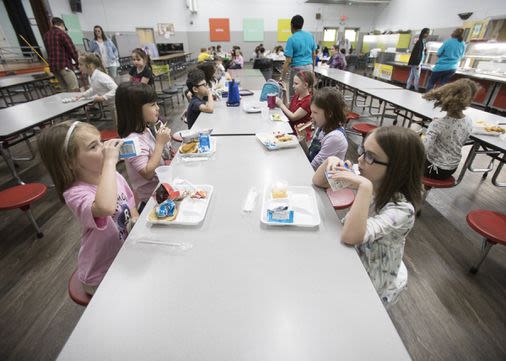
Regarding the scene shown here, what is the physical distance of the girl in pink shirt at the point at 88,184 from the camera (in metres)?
1.01

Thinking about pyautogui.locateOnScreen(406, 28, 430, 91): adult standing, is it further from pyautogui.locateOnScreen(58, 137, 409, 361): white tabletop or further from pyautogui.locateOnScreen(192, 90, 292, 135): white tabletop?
pyautogui.locateOnScreen(58, 137, 409, 361): white tabletop

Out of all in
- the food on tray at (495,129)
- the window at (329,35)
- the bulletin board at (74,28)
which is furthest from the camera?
the window at (329,35)

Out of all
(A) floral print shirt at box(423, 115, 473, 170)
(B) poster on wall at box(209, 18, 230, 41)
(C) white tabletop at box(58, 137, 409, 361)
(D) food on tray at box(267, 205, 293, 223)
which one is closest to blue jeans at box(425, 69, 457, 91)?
(A) floral print shirt at box(423, 115, 473, 170)

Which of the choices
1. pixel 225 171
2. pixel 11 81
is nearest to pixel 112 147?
pixel 225 171

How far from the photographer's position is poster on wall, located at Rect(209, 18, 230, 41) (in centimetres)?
1238

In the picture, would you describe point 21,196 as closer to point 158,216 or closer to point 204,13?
point 158,216

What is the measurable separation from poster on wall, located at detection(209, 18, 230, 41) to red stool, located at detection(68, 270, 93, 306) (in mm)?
13934

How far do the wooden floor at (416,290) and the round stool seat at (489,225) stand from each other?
485 mm

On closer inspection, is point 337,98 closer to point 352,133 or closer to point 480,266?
point 480,266

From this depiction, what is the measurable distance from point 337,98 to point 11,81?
714 cm

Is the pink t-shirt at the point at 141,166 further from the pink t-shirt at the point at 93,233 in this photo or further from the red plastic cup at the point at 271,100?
the red plastic cup at the point at 271,100

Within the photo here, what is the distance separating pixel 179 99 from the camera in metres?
7.36

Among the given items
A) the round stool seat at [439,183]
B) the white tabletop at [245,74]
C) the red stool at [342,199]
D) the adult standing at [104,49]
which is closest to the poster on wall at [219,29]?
the adult standing at [104,49]

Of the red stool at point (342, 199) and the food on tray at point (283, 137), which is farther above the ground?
the food on tray at point (283, 137)
